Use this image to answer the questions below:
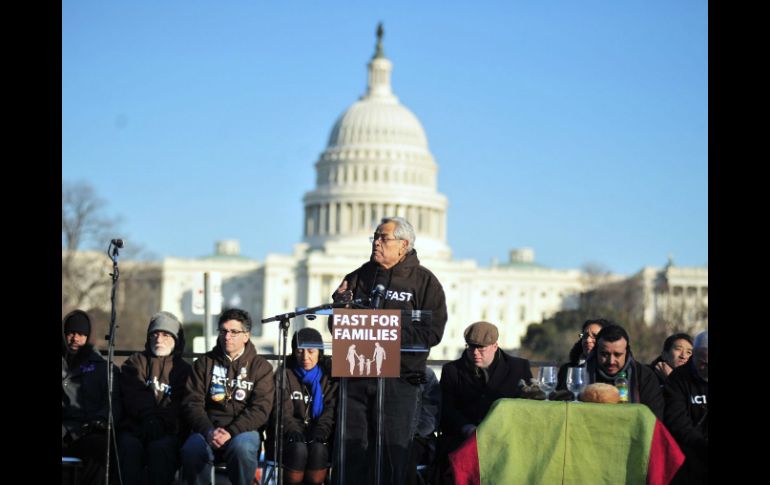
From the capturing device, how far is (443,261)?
122 m

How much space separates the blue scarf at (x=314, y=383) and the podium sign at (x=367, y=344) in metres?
1.78

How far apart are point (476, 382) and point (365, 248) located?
103330 mm

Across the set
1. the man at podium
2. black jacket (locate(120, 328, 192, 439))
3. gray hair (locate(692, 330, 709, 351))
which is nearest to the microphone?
the man at podium

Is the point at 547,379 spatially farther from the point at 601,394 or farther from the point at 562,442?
the point at 562,442

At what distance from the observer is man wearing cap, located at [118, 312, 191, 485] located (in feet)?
39.0

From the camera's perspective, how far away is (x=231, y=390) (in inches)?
470

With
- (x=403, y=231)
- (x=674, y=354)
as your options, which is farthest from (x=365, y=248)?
(x=403, y=231)

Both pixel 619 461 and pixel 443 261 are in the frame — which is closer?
pixel 619 461

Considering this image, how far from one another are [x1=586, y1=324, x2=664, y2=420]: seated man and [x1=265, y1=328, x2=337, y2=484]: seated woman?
2052 millimetres

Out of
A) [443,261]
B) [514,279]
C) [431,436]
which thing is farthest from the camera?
[514,279]

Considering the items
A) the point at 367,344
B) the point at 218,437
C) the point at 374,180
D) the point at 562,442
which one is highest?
the point at 374,180
